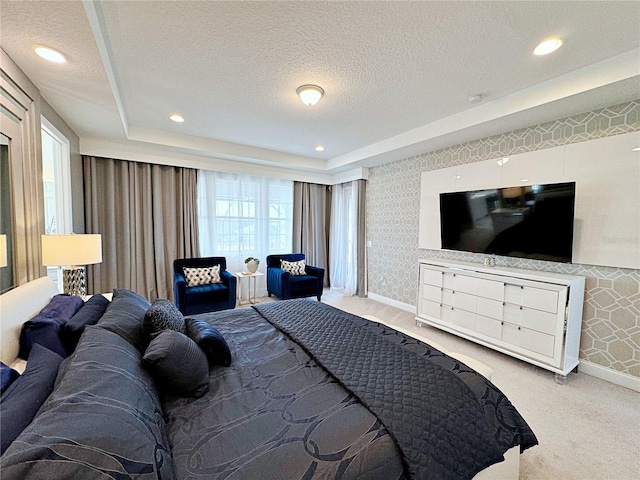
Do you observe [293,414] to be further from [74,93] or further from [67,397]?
[74,93]

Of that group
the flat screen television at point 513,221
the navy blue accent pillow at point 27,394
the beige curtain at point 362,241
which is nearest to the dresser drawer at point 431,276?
the flat screen television at point 513,221

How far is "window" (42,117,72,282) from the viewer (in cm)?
270

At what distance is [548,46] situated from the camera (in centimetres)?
195

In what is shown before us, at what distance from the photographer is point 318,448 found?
0.98 metres

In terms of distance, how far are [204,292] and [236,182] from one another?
2.21 m

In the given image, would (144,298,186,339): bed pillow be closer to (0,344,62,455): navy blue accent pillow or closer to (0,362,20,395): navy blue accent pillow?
(0,344,62,455): navy blue accent pillow

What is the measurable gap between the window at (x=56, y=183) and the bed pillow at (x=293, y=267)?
9.71ft

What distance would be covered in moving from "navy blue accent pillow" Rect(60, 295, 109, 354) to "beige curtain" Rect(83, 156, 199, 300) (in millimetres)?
2624

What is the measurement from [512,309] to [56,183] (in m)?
5.10

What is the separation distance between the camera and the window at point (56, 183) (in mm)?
2695

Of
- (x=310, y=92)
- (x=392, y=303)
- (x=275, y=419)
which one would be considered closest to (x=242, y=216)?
(x=310, y=92)

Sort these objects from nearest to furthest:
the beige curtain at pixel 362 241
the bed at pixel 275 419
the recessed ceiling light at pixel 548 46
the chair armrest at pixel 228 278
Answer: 1. the bed at pixel 275 419
2. the recessed ceiling light at pixel 548 46
3. the chair armrest at pixel 228 278
4. the beige curtain at pixel 362 241

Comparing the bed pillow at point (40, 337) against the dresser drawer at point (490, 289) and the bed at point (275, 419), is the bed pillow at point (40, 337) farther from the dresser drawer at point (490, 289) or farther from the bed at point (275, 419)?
the dresser drawer at point (490, 289)

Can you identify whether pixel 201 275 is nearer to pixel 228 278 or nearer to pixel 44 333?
pixel 228 278
